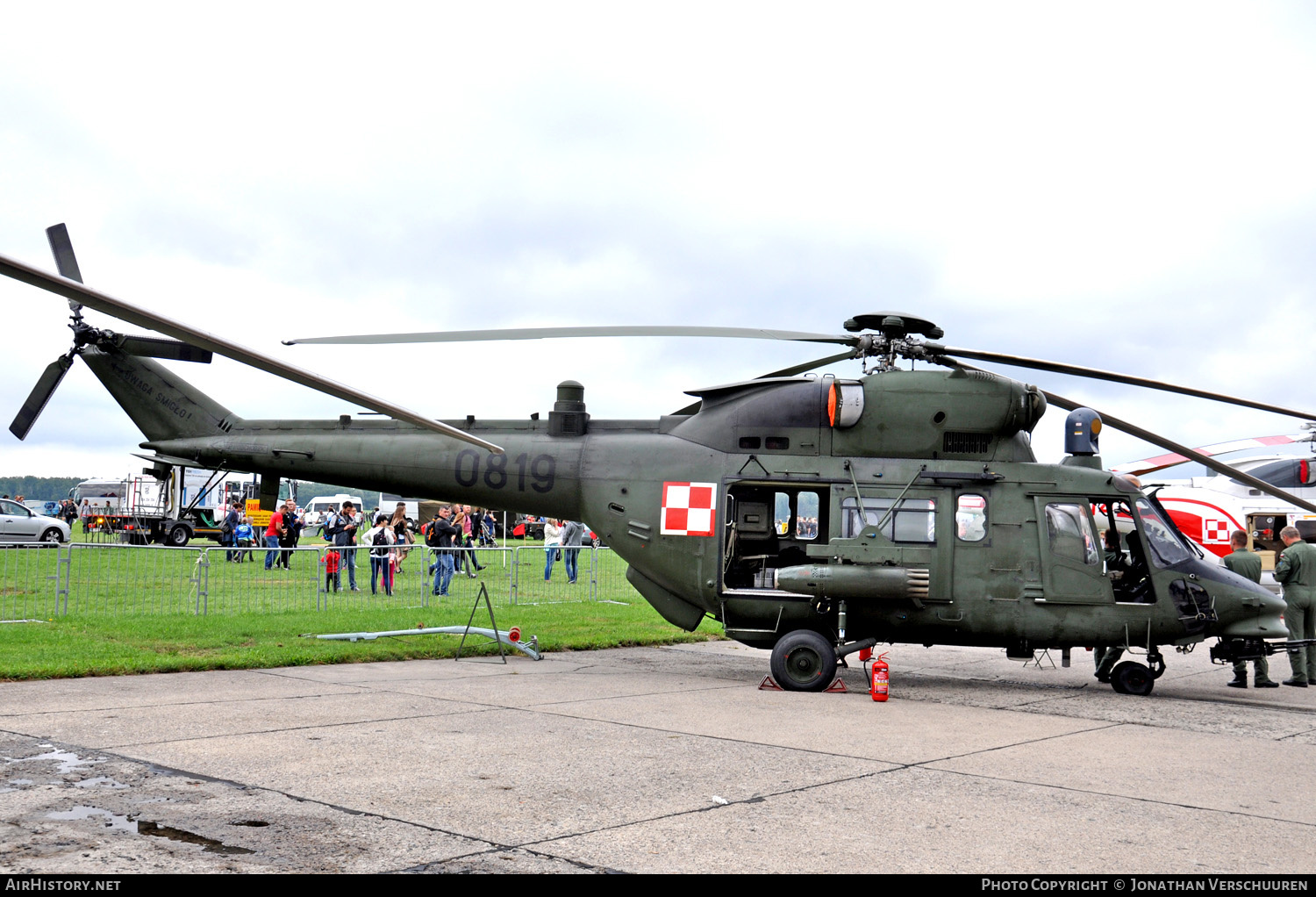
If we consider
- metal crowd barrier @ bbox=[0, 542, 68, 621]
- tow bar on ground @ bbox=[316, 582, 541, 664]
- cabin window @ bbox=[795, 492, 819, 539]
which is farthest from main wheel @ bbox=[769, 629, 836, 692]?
metal crowd barrier @ bbox=[0, 542, 68, 621]

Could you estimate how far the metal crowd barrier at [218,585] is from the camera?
49.0 ft

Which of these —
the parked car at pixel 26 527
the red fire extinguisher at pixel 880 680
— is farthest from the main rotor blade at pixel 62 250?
the parked car at pixel 26 527

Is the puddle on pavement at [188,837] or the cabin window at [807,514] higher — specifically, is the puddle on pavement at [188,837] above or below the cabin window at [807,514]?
below

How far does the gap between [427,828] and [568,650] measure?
27.7ft

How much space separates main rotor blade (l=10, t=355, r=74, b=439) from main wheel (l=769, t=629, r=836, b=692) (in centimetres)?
858

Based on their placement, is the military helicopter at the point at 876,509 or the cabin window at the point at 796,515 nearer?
the military helicopter at the point at 876,509

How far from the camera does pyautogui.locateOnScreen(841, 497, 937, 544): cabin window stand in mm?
10656

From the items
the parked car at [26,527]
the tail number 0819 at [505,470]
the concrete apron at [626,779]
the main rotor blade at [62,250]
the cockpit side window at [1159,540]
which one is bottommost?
the concrete apron at [626,779]

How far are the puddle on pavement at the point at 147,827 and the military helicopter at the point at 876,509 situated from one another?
573cm

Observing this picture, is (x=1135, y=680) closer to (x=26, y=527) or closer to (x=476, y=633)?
(x=476, y=633)

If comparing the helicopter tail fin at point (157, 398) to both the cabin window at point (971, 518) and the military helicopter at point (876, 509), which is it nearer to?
the military helicopter at point (876, 509)

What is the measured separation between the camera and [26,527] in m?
33.0

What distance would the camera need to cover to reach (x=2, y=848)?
14.2 ft

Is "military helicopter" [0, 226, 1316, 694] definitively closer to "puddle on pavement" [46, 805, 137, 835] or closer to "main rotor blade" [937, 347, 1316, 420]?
"main rotor blade" [937, 347, 1316, 420]
